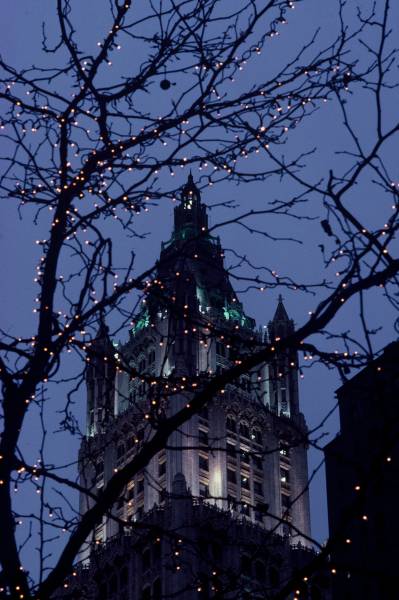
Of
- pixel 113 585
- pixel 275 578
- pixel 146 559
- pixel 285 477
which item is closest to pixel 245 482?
pixel 285 477

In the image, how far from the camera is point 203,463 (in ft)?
342

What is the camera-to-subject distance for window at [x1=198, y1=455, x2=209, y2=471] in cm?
10344

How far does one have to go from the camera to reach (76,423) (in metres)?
11.4

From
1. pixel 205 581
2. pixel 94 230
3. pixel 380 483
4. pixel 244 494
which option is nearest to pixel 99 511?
pixel 205 581

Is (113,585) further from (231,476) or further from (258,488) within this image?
(258,488)

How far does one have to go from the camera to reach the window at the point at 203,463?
103 m

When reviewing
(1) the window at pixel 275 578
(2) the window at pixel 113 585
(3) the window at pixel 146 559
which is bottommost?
(1) the window at pixel 275 578

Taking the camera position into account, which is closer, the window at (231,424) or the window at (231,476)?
the window at (231,476)

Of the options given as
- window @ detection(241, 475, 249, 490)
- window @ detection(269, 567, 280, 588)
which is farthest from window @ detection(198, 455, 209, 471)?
window @ detection(269, 567, 280, 588)

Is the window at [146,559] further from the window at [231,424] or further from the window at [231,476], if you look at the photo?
the window at [231,424]

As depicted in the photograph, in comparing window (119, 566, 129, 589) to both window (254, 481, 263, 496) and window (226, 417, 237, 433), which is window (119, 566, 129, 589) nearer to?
window (254, 481, 263, 496)

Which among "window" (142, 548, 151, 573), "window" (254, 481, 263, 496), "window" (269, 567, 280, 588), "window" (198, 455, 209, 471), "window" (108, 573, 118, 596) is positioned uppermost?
"window" (198, 455, 209, 471)

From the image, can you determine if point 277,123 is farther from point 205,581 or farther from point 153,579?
point 153,579

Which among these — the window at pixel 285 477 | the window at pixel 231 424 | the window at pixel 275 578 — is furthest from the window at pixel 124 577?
the window at pixel 275 578
